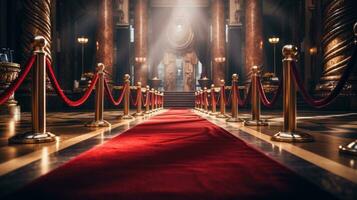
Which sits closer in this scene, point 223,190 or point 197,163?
point 223,190

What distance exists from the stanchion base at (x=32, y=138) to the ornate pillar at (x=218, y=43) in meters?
17.8

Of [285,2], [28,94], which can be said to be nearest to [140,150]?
[28,94]

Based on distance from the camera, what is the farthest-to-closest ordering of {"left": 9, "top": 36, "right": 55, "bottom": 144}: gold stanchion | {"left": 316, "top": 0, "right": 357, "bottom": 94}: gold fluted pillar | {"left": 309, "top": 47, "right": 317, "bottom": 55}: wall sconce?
{"left": 309, "top": 47, "right": 317, "bottom": 55}: wall sconce
{"left": 316, "top": 0, "right": 357, "bottom": 94}: gold fluted pillar
{"left": 9, "top": 36, "right": 55, "bottom": 144}: gold stanchion

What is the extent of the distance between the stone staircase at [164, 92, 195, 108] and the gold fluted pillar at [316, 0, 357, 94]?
11.3m

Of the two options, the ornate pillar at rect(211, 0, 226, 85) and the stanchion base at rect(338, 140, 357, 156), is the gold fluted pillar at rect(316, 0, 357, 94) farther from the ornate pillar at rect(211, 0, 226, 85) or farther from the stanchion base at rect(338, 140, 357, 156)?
the ornate pillar at rect(211, 0, 226, 85)

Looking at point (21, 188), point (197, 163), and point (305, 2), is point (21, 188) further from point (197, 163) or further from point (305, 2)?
point (305, 2)

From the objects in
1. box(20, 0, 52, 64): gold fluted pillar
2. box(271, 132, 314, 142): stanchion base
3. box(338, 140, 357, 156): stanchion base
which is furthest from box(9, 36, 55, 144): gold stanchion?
box(20, 0, 52, 64): gold fluted pillar

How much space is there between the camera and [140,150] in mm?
2961

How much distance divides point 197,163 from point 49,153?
1.29 m

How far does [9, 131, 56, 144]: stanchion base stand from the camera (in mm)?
3456

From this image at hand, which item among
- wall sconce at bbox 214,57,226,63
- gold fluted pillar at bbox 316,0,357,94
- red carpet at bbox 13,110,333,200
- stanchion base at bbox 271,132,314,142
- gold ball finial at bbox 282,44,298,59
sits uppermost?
wall sconce at bbox 214,57,226,63

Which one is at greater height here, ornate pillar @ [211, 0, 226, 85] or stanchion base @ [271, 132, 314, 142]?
ornate pillar @ [211, 0, 226, 85]

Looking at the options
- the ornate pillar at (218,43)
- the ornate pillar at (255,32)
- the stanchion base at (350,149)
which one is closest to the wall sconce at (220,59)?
the ornate pillar at (218,43)

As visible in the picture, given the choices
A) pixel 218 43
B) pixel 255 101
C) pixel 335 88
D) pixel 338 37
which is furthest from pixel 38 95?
pixel 218 43
